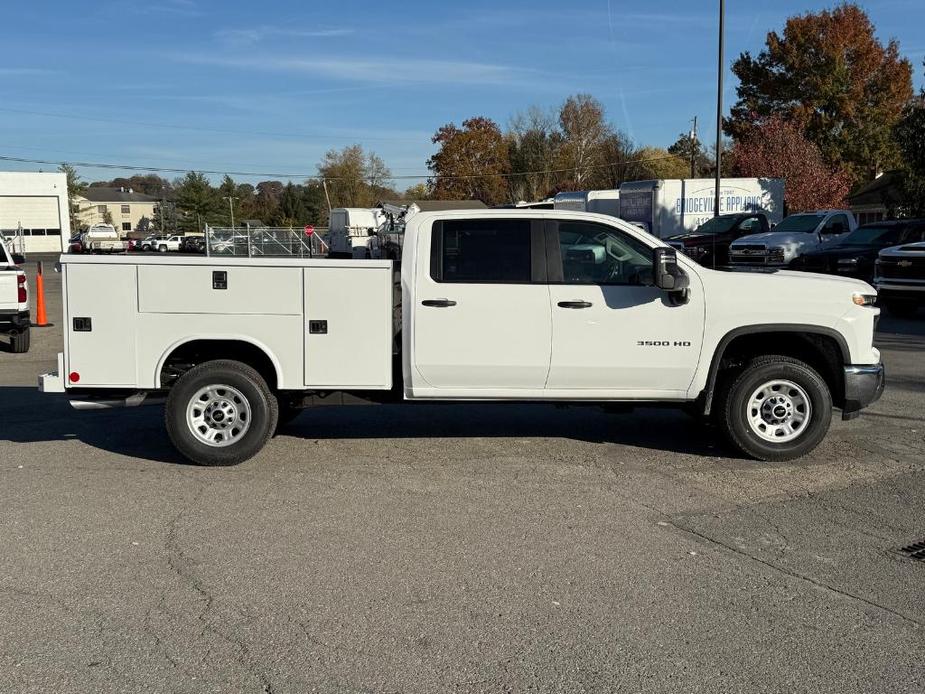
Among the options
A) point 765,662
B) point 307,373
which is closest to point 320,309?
point 307,373

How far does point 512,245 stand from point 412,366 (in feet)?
3.97

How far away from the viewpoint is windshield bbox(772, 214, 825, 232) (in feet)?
78.6

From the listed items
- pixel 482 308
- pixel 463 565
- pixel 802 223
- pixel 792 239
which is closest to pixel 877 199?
pixel 802 223

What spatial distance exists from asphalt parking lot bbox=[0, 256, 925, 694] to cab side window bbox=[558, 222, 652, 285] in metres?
1.46

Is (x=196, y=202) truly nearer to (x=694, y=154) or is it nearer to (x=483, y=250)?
(x=694, y=154)

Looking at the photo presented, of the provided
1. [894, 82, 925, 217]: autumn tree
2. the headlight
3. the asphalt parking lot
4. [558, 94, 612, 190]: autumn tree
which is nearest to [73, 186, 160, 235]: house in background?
[558, 94, 612, 190]: autumn tree

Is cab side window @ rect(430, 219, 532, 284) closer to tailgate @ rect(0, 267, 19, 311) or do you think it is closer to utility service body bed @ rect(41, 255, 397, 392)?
utility service body bed @ rect(41, 255, 397, 392)

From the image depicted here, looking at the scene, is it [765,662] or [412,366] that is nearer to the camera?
[765,662]

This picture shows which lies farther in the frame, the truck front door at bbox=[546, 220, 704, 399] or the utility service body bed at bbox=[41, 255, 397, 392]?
the truck front door at bbox=[546, 220, 704, 399]

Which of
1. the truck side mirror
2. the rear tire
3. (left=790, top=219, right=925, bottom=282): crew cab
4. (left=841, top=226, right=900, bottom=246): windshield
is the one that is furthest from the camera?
(left=841, top=226, right=900, bottom=246): windshield

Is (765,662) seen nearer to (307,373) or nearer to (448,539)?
(448,539)

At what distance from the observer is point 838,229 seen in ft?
78.4

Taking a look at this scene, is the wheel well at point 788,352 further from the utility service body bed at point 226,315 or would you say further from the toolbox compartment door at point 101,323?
the toolbox compartment door at point 101,323

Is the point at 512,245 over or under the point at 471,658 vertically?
over
